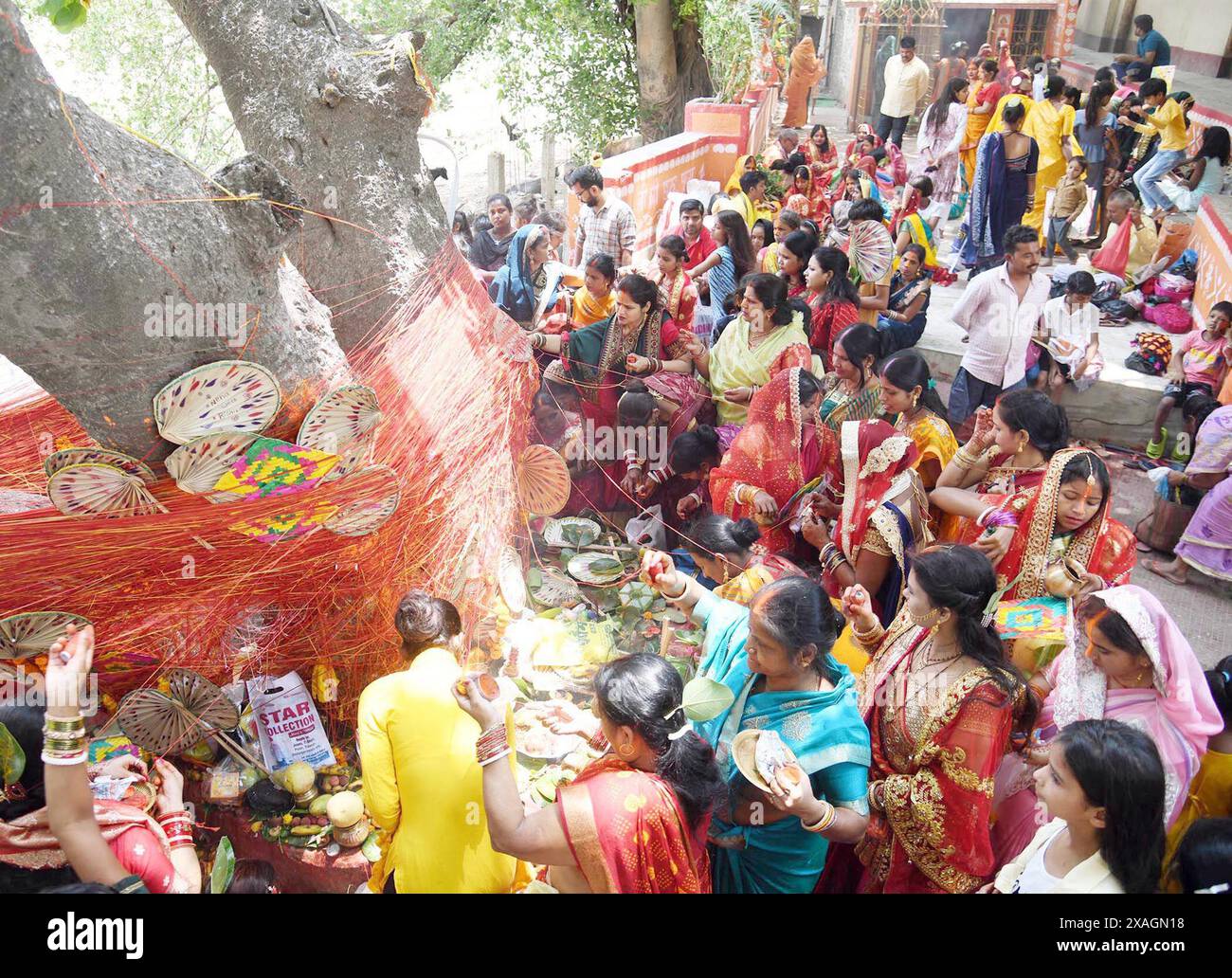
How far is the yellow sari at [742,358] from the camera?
468 cm

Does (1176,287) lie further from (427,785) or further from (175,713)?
(175,713)

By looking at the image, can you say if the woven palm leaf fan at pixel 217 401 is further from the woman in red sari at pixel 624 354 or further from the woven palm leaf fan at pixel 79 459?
the woman in red sari at pixel 624 354

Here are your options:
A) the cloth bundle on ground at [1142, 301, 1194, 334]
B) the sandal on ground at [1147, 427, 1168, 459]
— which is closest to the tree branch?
the sandal on ground at [1147, 427, 1168, 459]

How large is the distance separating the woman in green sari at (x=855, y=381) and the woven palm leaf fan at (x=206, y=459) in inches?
97.9

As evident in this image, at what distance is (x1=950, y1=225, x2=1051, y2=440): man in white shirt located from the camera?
5.07 metres

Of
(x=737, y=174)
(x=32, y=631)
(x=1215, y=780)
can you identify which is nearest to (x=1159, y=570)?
(x=1215, y=780)

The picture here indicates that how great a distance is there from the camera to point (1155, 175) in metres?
8.88

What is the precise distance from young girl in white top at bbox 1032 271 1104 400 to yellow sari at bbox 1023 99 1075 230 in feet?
11.0

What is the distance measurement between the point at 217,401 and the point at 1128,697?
2705mm

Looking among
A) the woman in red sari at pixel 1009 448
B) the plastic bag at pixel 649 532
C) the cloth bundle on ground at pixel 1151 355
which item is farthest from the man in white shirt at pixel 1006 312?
the plastic bag at pixel 649 532

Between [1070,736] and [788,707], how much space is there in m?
0.69

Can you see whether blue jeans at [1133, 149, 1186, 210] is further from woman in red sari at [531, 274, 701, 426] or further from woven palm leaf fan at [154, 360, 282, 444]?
woven palm leaf fan at [154, 360, 282, 444]

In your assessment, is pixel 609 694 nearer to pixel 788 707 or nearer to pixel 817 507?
pixel 788 707
